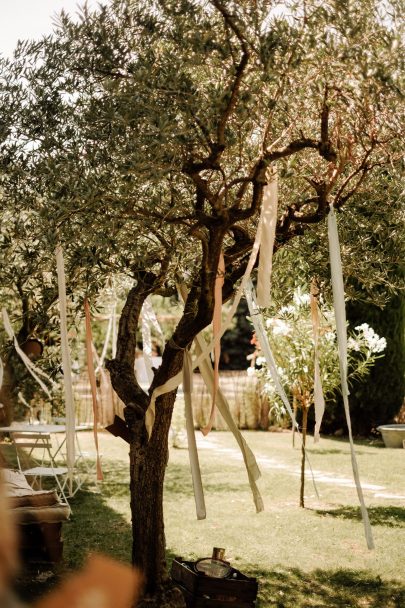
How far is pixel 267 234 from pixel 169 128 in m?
0.98

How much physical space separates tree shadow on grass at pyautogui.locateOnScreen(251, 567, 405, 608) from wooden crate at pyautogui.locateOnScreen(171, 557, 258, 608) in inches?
36.6

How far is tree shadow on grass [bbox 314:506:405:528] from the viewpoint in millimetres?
8312

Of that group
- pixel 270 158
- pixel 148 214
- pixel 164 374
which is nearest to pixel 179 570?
pixel 164 374

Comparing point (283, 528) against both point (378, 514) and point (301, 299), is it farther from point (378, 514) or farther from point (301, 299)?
point (301, 299)

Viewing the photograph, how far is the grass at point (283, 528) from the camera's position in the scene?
20.2ft

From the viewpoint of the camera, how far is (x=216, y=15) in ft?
15.6

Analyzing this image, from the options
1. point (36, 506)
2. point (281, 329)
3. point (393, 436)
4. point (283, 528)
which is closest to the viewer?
point (36, 506)

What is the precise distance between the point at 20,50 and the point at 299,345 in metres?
5.78

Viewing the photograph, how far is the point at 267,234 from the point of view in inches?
185

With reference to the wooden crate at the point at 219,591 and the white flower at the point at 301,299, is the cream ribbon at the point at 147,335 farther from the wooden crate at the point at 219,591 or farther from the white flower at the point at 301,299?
the white flower at the point at 301,299

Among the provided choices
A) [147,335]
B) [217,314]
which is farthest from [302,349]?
→ [217,314]

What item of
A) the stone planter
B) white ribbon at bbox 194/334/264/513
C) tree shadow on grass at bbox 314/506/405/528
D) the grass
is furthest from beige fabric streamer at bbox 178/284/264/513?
the stone planter

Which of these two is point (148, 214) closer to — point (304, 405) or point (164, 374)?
point (164, 374)

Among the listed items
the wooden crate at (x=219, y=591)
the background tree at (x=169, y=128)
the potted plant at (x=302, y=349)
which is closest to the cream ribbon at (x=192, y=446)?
the background tree at (x=169, y=128)
